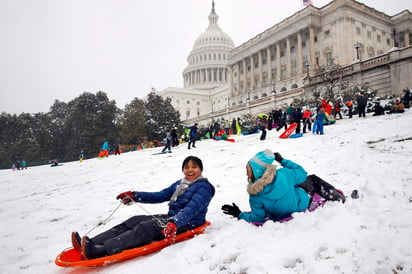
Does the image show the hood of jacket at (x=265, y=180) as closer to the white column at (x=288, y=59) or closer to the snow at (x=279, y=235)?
the snow at (x=279, y=235)

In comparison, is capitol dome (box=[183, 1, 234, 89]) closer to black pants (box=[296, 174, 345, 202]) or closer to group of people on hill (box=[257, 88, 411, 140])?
group of people on hill (box=[257, 88, 411, 140])

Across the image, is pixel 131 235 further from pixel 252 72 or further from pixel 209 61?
pixel 209 61

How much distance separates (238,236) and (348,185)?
3.10 meters

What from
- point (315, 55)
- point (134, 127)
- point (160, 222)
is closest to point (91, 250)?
point (160, 222)

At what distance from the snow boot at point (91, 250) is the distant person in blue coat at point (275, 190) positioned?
174cm

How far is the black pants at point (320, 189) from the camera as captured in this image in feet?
11.7

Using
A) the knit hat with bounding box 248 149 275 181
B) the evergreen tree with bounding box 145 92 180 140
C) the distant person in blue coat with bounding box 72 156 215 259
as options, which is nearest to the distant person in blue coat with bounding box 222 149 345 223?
the knit hat with bounding box 248 149 275 181

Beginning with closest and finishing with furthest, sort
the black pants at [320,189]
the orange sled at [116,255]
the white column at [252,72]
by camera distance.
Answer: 1. the orange sled at [116,255]
2. the black pants at [320,189]
3. the white column at [252,72]

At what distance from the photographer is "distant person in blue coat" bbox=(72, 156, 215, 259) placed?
292cm

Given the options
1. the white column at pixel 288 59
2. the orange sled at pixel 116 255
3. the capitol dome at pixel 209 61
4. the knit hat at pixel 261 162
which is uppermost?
the capitol dome at pixel 209 61

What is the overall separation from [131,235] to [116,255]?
276 mm

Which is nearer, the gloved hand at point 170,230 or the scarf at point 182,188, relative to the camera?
the gloved hand at point 170,230

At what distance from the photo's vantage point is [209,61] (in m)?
95.2

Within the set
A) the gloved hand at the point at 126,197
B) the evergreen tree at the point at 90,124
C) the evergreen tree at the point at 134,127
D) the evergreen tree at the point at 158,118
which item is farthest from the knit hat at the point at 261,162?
the evergreen tree at the point at 90,124
